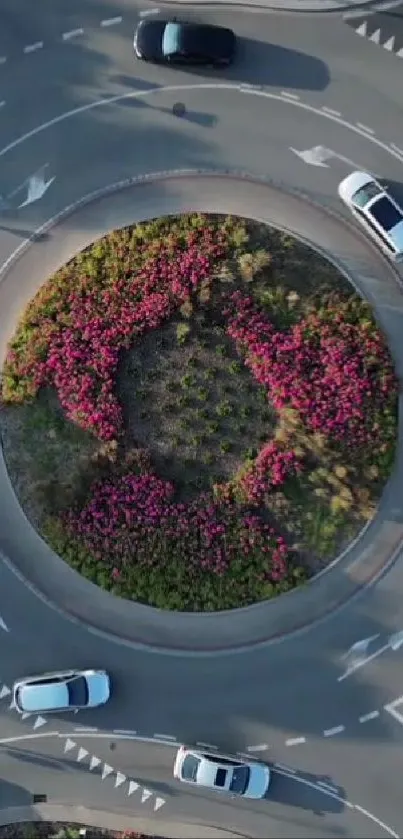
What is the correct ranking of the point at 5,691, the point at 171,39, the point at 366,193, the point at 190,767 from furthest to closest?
the point at 5,691 < the point at 190,767 < the point at 171,39 < the point at 366,193

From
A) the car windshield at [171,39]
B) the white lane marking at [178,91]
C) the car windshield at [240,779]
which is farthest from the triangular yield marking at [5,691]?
the car windshield at [171,39]

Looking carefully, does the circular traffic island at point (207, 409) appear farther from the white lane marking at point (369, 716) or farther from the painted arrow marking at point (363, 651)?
the white lane marking at point (369, 716)

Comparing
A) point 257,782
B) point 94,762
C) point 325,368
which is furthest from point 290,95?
point 94,762

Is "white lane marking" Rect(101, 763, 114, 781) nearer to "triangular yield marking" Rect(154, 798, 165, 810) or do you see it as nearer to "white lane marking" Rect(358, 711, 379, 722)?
"triangular yield marking" Rect(154, 798, 165, 810)

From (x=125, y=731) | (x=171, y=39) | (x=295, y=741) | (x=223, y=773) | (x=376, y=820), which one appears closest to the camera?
(x=171, y=39)

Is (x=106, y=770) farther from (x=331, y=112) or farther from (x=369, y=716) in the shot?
(x=331, y=112)

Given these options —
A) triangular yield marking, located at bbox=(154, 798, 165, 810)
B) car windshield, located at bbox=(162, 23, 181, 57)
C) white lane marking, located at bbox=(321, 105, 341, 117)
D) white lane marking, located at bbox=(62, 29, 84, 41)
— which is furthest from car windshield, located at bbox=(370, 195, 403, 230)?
triangular yield marking, located at bbox=(154, 798, 165, 810)
